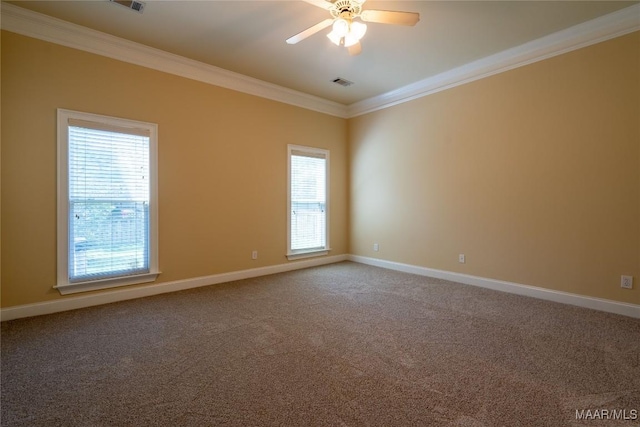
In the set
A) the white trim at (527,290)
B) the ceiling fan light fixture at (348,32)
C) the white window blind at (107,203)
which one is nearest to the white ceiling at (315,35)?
the ceiling fan light fixture at (348,32)

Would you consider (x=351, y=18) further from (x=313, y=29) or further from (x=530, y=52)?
(x=530, y=52)

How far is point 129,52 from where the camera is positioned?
3689 mm

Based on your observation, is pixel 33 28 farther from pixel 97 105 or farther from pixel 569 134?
pixel 569 134

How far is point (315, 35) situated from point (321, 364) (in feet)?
11.0

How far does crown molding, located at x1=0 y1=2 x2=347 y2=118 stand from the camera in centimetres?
309

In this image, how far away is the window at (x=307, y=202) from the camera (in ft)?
17.6

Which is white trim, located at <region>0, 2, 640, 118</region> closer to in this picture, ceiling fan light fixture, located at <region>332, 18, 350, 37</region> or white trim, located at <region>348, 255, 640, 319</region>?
ceiling fan light fixture, located at <region>332, 18, 350, 37</region>

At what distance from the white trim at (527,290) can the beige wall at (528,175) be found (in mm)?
71

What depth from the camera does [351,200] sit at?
242 inches

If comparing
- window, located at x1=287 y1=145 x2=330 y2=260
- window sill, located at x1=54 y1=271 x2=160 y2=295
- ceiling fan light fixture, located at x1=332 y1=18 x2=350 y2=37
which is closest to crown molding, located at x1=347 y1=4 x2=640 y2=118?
window, located at x1=287 y1=145 x2=330 y2=260

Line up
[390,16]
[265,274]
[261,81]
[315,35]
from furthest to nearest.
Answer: [265,274]
[261,81]
[315,35]
[390,16]

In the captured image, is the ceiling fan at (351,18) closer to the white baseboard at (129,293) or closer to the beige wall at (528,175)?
the beige wall at (528,175)

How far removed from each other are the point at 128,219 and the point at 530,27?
5088 mm

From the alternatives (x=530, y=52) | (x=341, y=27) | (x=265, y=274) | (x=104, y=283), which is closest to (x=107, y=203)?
(x=104, y=283)
